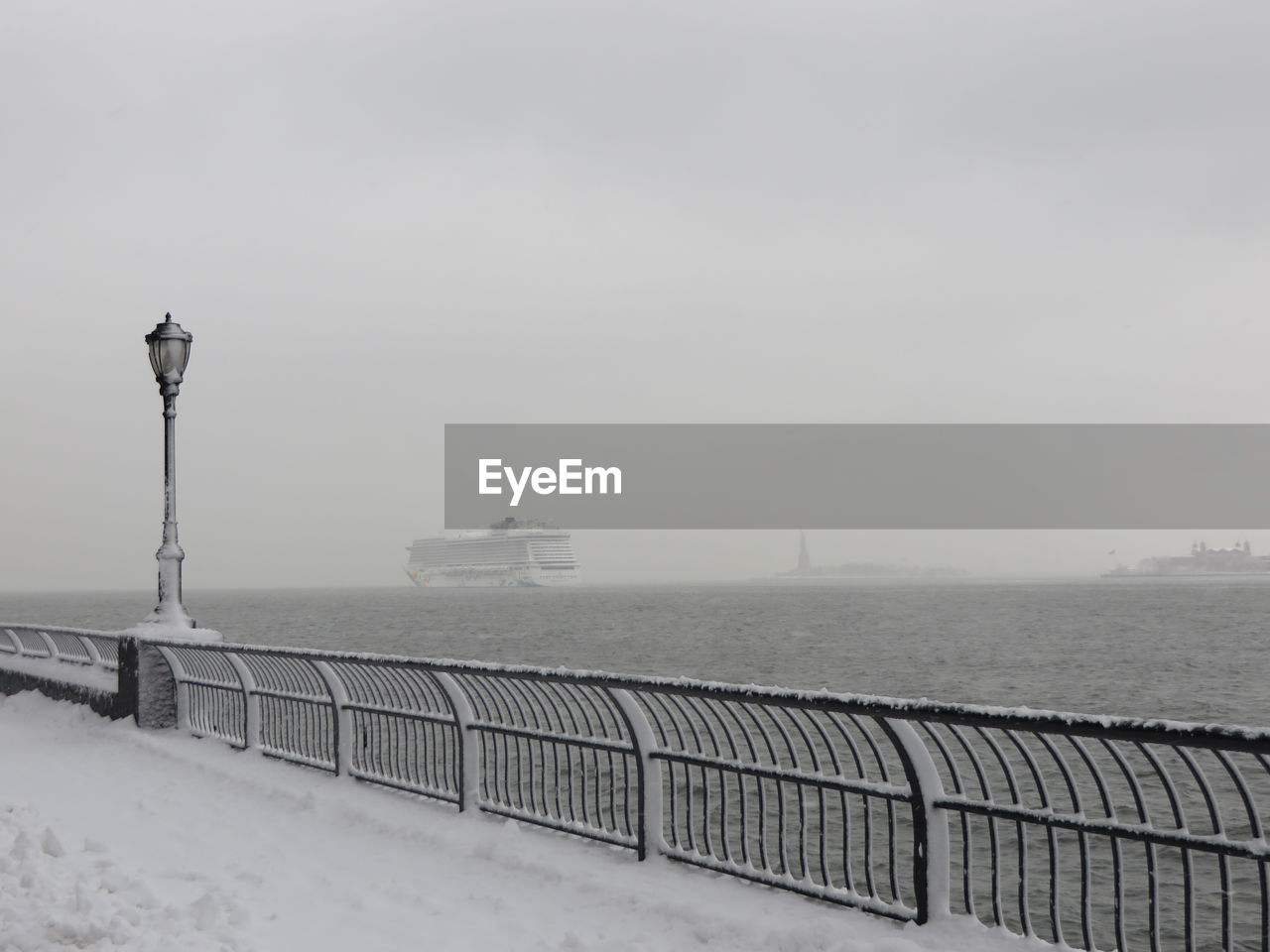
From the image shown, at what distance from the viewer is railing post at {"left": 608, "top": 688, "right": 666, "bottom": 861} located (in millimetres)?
7371

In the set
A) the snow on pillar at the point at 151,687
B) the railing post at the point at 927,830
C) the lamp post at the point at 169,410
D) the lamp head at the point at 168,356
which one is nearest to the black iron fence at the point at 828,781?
the railing post at the point at 927,830

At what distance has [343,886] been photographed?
719 centimetres

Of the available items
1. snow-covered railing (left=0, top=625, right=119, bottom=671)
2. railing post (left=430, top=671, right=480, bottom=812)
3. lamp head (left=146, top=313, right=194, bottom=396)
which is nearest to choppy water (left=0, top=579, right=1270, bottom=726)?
snow-covered railing (left=0, top=625, right=119, bottom=671)

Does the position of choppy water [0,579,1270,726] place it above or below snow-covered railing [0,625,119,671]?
below

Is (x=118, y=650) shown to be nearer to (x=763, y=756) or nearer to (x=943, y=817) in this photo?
(x=943, y=817)

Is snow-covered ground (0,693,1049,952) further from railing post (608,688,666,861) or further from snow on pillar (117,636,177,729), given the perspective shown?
snow on pillar (117,636,177,729)

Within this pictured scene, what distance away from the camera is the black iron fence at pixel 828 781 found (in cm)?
547

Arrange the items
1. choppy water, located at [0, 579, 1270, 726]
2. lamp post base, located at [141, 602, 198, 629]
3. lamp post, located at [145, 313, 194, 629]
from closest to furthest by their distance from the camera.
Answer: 1. lamp post base, located at [141, 602, 198, 629]
2. lamp post, located at [145, 313, 194, 629]
3. choppy water, located at [0, 579, 1270, 726]

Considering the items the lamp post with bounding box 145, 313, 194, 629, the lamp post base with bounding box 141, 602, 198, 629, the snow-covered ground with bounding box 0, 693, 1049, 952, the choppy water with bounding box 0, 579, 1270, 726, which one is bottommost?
the choppy water with bounding box 0, 579, 1270, 726

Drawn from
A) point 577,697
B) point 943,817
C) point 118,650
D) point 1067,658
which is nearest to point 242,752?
point 118,650

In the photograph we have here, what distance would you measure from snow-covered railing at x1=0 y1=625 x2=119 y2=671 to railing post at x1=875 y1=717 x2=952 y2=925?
11.4 meters

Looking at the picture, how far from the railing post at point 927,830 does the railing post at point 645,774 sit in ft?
5.70

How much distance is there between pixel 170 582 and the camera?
15164mm

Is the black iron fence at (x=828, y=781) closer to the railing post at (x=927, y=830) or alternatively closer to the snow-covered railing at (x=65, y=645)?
the railing post at (x=927, y=830)
